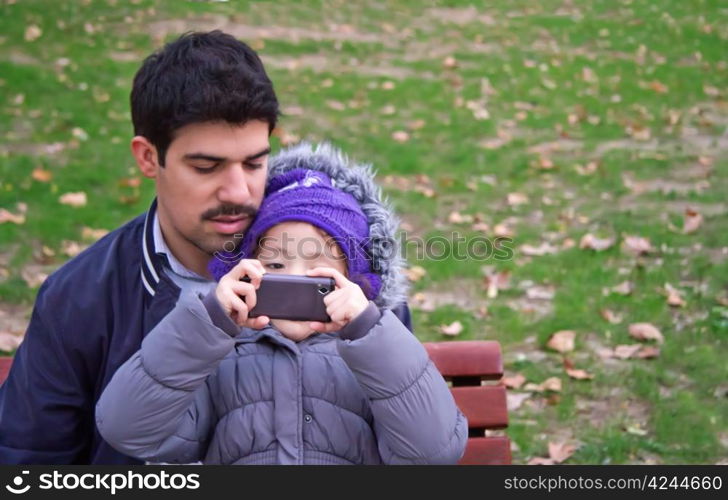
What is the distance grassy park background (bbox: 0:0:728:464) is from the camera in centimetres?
494

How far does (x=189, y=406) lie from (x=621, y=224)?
4.93 meters

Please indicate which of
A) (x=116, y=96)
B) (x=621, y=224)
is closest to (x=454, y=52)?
(x=116, y=96)

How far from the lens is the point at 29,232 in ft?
20.5

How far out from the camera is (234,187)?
2736 millimetres

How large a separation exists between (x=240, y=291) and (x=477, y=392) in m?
1.12

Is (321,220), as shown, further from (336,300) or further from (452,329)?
(452,329)

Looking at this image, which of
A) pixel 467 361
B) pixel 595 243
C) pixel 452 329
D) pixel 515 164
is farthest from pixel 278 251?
pixel 515 164

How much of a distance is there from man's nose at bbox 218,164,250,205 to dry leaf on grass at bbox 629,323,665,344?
10.5ft

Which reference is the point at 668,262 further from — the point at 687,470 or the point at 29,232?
the point at 29,232

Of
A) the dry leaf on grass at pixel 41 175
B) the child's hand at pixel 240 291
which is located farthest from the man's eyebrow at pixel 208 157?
the dry leaf on grass at pixel 41 175

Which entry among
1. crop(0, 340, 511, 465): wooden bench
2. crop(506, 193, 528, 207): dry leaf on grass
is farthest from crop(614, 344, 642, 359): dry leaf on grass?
crop(506, 193, 528, 207): dry leaf on grass

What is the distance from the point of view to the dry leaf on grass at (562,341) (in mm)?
5199

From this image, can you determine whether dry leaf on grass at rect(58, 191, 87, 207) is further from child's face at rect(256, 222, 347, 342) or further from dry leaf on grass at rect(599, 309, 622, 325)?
child's face at rect(256, 222, 347, 342)

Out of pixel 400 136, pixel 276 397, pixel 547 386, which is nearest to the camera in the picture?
pixel 276 397
